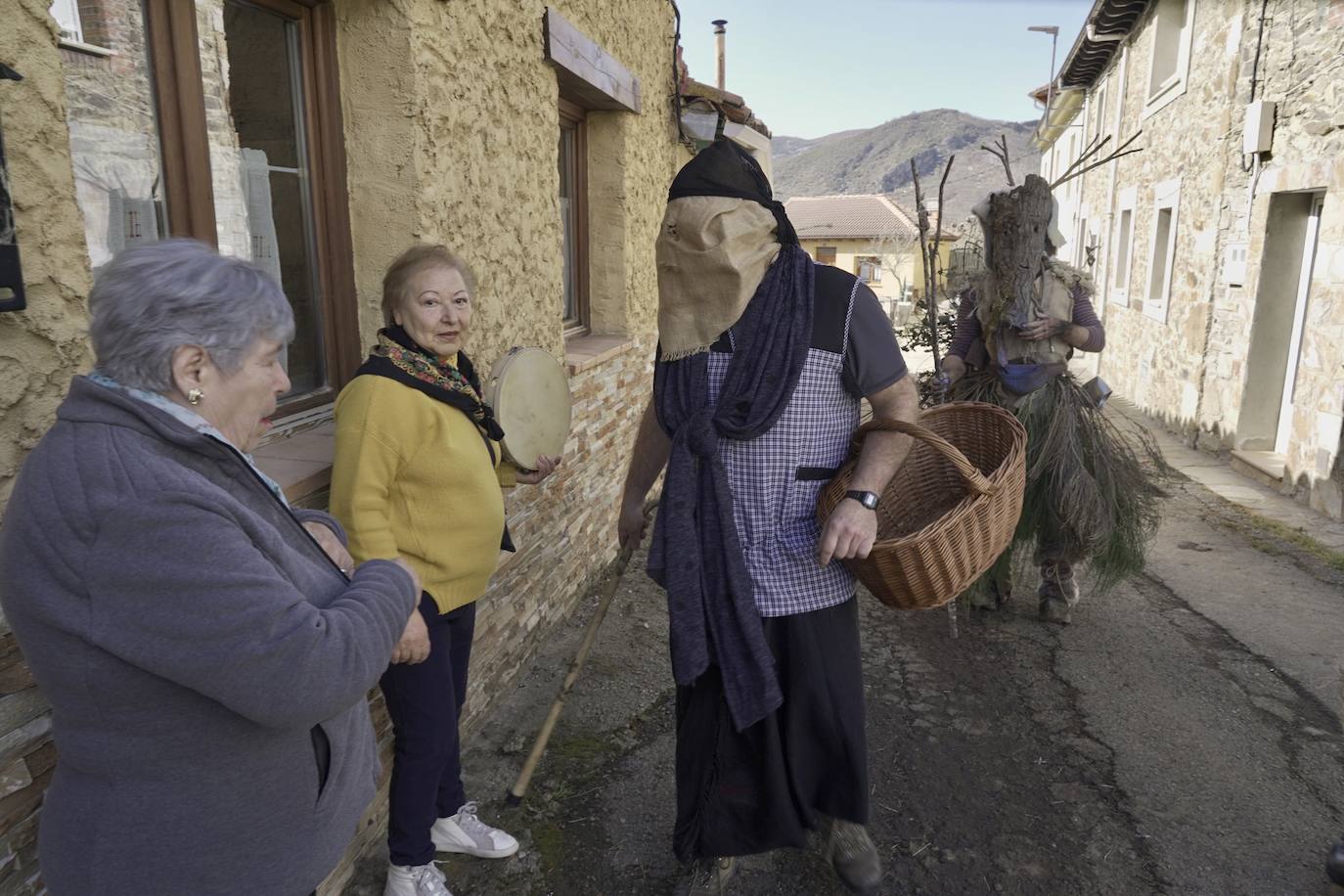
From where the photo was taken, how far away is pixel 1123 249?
12273mm

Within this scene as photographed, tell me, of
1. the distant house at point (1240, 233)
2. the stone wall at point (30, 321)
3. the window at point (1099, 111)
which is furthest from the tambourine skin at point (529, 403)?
the window at point (1099, 111)

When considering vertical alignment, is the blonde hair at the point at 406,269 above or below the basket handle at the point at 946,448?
above

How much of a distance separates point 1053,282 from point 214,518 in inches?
136

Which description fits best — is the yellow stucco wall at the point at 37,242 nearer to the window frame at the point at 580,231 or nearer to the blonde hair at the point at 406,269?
the blonde hair at the point at 406,269

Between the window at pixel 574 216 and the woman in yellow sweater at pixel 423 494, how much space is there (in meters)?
2.65

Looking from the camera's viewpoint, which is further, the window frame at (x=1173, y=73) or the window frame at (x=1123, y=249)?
the window frame at (x=1123, y=249)

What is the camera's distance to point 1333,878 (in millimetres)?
2268

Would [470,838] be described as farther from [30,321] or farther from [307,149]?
[307,149]

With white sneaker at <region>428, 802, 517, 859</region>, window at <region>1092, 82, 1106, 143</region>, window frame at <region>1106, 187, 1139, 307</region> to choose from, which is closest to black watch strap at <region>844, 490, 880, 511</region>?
white sneaker at <region>428, 802, 517, 859</region>

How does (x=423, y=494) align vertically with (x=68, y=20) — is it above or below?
below

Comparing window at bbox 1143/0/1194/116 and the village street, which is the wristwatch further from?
window at bbox 1143/0/1194/116

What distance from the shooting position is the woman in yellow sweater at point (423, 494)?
6.47 feet

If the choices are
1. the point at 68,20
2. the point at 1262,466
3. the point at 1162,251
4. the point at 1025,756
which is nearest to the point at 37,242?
the point at 68,20

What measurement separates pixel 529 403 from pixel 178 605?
5.09 feet
